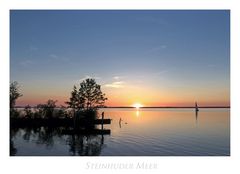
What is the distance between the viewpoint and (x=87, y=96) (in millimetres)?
25891

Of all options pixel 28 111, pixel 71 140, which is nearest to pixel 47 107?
pixel 28 111

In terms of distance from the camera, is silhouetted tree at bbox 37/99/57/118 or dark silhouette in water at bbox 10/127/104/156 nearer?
dark silhouette in water at bbox 10/127/104/156

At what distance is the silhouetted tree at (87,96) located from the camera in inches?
1001

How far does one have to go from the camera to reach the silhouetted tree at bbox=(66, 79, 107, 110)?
25422 mm

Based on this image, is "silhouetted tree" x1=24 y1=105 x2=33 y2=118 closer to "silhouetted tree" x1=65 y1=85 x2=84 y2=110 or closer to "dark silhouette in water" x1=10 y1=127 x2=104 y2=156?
"dark silhouette in water" x1=10 y1=127 x2=104 y2=156

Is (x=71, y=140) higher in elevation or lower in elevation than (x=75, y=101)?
lower

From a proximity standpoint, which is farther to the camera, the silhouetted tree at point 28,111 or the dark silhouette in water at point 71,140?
the silhouetted tree at point 28,111

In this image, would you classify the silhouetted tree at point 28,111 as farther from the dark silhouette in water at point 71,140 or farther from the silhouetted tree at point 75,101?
the silhouetted tree at point 75,101

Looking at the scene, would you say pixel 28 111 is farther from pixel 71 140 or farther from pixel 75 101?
pixel 71 140

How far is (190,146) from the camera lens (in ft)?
61.1

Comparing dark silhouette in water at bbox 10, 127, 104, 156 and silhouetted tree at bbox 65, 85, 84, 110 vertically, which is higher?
silhouetted tree at bbox 65, 85, 84, 110
